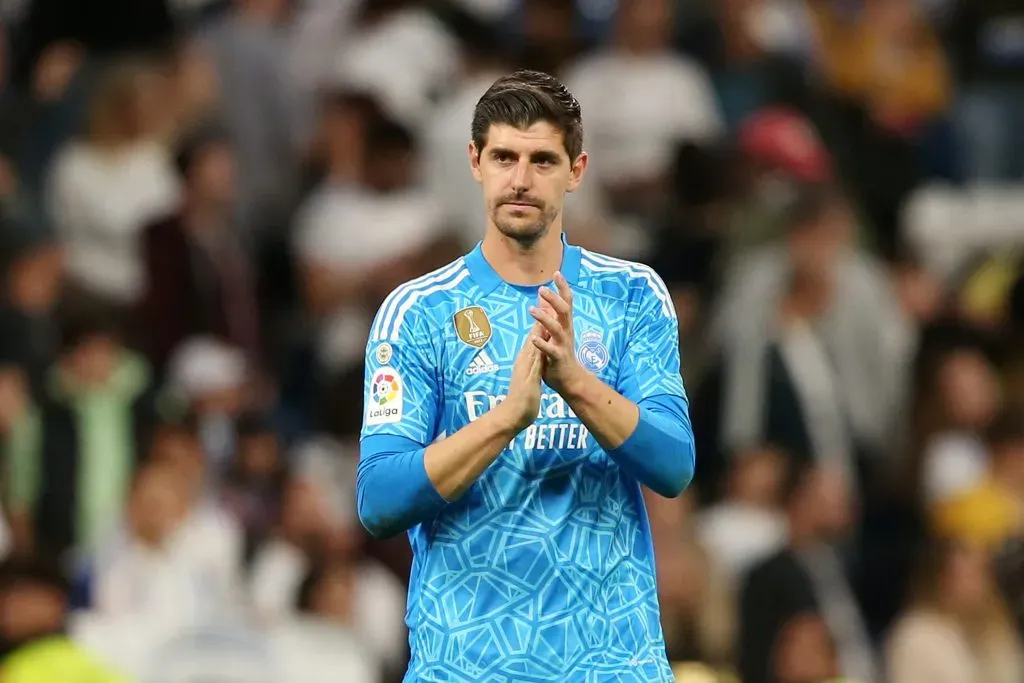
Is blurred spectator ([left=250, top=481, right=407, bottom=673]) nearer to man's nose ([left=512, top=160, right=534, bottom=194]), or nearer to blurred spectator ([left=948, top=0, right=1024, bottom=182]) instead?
man's nose ([left=512, top=160, right=534, bottom=194])

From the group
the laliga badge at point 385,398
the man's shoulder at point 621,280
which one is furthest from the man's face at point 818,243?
the laliga badge at point 385,398

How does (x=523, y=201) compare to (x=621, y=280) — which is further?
(x=621, y=280)

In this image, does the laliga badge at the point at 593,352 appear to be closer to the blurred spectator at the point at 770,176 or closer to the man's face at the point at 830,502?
the man's face at the point at 830,502

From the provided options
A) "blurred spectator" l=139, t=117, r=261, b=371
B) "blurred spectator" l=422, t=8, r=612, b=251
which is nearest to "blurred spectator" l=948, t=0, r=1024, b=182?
"blurred spectator" l=422, t=8, r=612, b=251

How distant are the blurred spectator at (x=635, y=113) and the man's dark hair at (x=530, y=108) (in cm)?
738

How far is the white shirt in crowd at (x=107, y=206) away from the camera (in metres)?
11.3

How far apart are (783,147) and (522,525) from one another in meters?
7.32

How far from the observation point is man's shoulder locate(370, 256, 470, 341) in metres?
4.76

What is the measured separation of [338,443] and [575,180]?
20.5 feet

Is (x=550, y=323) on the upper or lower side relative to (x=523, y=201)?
lower

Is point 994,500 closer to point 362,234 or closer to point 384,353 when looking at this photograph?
point 362,234

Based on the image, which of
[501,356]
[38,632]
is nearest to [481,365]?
[501,356]

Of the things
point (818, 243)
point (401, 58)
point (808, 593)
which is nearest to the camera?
point (808, 593)

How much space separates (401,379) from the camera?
470cm
